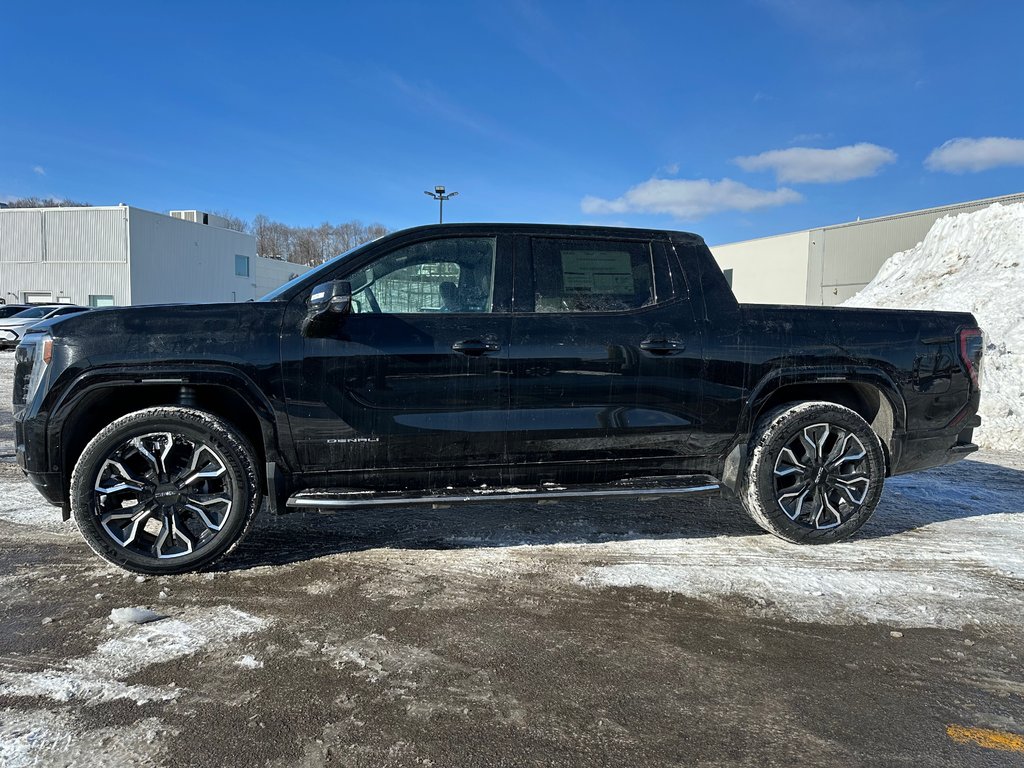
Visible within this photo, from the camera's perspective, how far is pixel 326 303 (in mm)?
Answer: 3281

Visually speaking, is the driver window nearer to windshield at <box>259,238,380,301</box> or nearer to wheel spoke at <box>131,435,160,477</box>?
windshield at <box>259,238,380,301</box>

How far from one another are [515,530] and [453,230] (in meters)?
1.99

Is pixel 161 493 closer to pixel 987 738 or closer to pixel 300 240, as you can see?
pixel 987 738

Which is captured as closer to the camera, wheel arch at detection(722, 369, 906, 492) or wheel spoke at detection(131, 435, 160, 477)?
wheel spoke at detection(131, 435, 160, 477)

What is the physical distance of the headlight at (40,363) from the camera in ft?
10.6

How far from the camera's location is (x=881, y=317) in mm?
4066

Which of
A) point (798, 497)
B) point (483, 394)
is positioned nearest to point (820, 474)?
point (798, 497)

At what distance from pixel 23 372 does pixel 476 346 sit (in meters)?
2.46

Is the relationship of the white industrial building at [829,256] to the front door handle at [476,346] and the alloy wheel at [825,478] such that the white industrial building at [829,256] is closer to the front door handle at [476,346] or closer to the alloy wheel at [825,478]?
the alloy wheel at [825,478]

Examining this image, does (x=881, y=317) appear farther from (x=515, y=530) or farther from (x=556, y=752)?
(x=556, y=752)

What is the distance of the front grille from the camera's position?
3359mm

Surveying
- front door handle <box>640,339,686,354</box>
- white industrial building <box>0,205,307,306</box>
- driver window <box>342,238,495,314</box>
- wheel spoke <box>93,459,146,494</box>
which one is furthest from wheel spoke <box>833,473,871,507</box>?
white industrial building <box>0,205,307,306</box>

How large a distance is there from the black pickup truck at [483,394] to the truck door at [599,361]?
0.01 metres

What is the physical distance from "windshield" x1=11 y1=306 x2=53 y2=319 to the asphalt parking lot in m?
21.7
